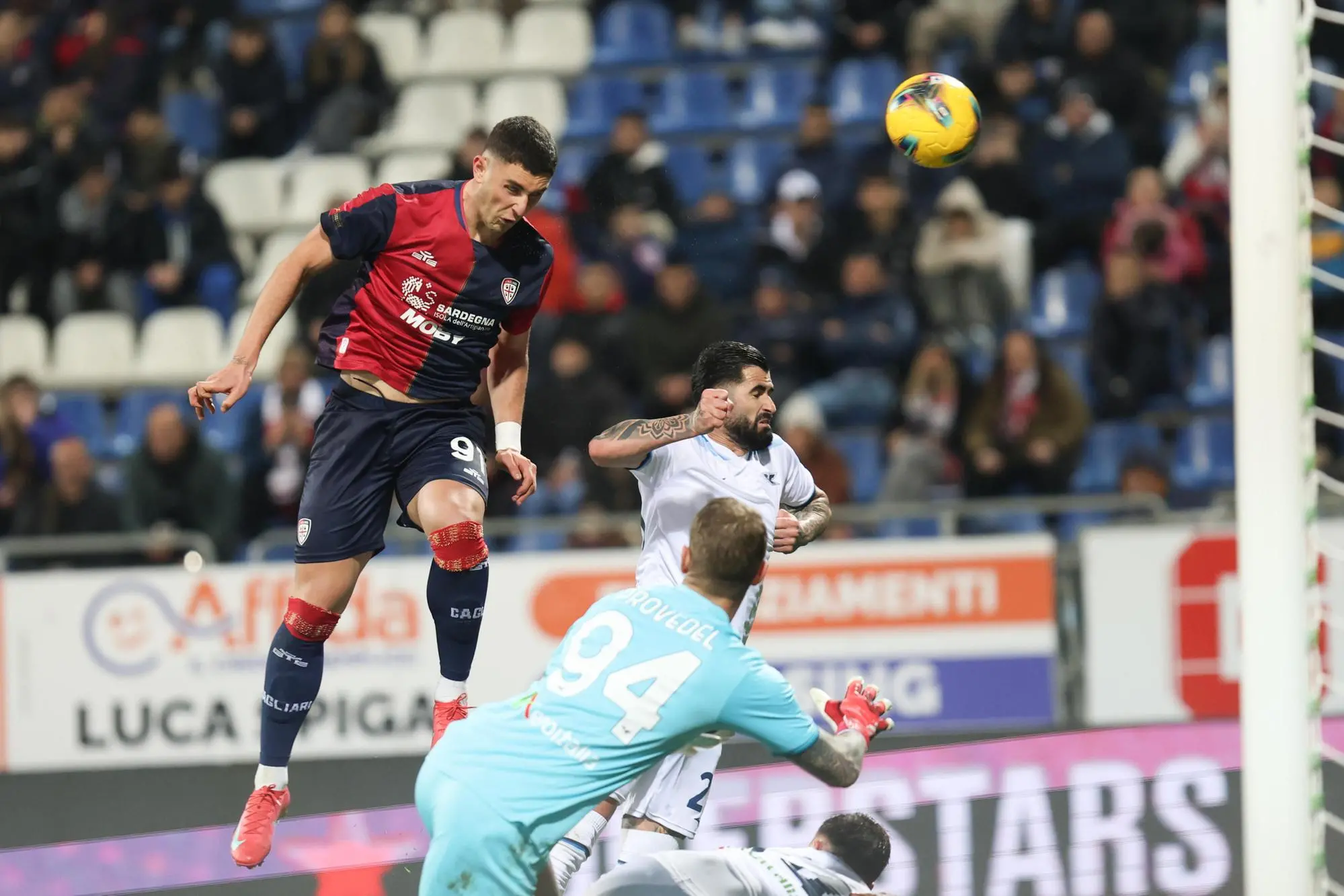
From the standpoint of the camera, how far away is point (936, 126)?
6031mm

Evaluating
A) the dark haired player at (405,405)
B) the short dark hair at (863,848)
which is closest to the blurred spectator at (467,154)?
the dark haired player at (405,405)

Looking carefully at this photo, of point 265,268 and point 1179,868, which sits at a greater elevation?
point 265,268

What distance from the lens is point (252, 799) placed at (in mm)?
5641

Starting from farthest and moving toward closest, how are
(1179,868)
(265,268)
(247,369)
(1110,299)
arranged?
(265,268)
(1110,299)
(1179,868)
(247,369)

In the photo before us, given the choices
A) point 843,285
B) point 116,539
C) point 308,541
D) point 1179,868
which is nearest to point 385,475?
point 308,541

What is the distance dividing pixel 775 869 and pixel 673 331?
5.50m

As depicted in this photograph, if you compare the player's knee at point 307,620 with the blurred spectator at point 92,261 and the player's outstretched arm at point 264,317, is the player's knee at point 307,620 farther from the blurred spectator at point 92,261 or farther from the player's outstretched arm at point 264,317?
the blurred spectator at point 92,261

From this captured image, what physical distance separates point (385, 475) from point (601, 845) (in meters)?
1.99

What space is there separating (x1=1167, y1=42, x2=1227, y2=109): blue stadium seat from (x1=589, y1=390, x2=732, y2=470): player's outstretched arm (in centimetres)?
763

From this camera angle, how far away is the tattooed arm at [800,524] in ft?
18.5

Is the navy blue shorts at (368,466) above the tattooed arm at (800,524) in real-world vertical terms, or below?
above

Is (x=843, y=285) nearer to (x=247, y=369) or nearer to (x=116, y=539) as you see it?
(x=116, y=539)

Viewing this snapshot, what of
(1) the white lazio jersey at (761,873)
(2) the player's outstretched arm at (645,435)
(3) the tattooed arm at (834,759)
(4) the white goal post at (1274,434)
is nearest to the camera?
(4) the white goal post at (1274,434)

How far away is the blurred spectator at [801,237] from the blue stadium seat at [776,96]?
131cm
